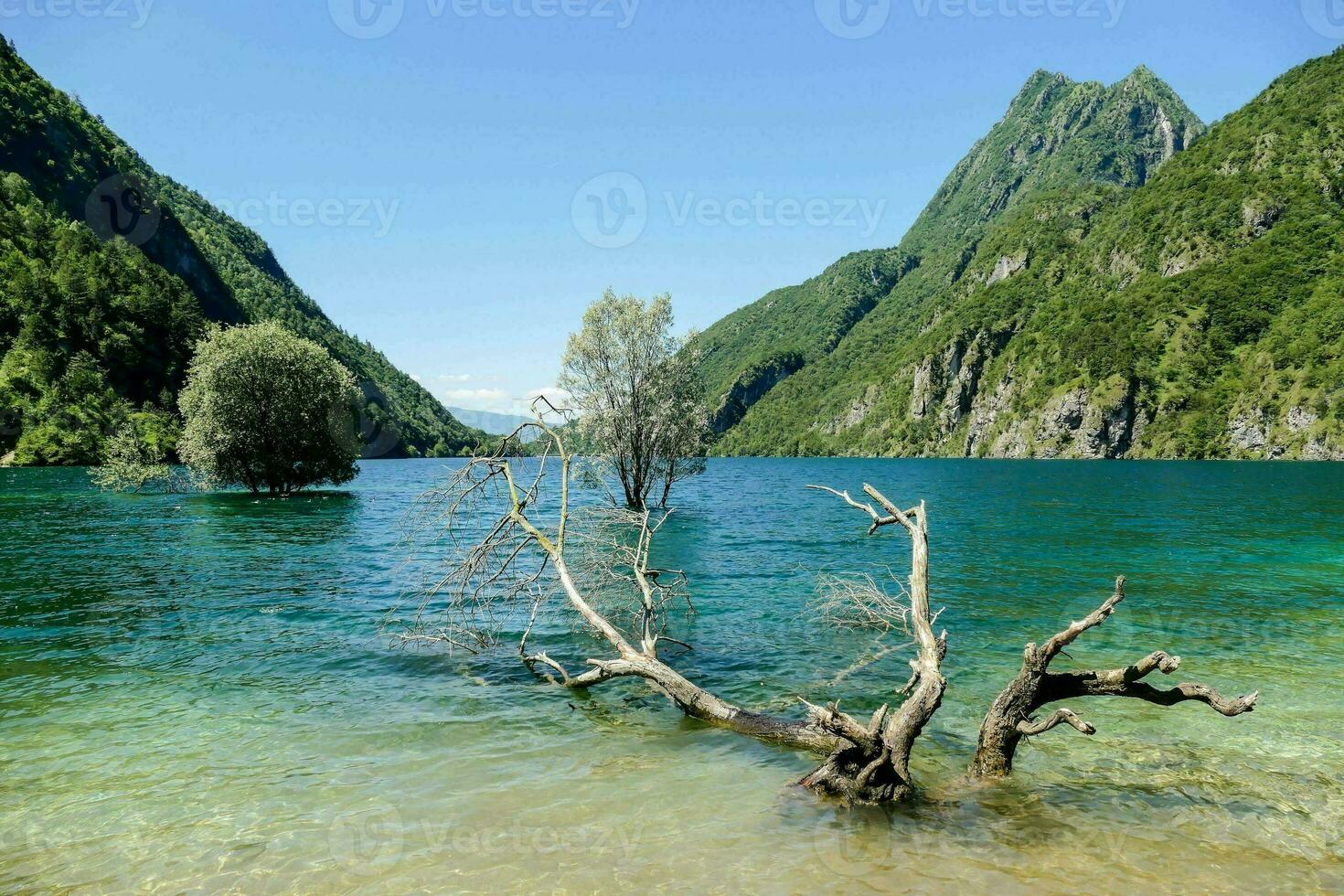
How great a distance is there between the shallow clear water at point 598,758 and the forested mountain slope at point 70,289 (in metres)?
104

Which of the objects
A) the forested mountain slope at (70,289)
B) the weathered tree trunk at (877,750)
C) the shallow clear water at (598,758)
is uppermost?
the forested mountain slope at (70,289)

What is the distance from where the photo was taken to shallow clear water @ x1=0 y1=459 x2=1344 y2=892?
7191 mm

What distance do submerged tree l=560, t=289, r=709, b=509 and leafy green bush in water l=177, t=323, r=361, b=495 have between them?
24.1 metres

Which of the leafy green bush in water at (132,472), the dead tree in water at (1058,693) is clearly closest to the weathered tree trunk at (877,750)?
the dead tree in water at (1058,693)

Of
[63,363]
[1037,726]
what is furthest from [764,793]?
[63,363]

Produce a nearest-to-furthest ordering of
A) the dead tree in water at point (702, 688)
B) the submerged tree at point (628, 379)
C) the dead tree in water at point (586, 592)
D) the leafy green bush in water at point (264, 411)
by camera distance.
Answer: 1. the dead tree in water at point (702, 688)
2. the dead tree in water at point (586, 592)
3. the submerged tree at point (628, 379)
4. the leafy green bush in water at point (264, 411)

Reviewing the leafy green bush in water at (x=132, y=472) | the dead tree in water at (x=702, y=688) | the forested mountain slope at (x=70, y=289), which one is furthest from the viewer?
the forested mountain slope at (x=70, y=289)

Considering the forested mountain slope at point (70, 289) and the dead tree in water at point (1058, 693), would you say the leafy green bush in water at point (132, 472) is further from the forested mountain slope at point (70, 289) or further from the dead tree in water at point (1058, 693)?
the dead tree in water at point (1058, 693)

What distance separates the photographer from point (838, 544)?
3634 cm

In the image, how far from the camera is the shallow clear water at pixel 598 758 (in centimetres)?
719

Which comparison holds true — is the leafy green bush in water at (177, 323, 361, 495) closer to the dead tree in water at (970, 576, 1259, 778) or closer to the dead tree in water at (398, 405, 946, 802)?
the dead tree in water at (398, 405, 946, 802)

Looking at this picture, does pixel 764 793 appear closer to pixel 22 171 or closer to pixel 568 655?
pixel 568 655

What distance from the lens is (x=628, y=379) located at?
4944cm

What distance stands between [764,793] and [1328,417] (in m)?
189
